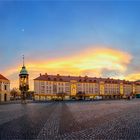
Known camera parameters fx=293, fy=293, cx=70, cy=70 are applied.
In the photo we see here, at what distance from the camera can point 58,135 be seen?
555 inches

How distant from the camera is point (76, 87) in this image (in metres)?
158

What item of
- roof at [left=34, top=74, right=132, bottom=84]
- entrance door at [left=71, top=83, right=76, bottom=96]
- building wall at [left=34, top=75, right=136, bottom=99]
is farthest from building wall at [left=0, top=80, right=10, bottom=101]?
entrance door at [left=71, top=83, right=76, bottom=96]

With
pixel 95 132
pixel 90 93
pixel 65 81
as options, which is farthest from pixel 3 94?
pixel 95 132

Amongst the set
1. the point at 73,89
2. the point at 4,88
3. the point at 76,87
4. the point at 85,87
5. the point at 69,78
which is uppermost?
the point at 69,78

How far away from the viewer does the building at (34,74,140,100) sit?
14226cm

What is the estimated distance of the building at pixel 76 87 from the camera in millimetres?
142262

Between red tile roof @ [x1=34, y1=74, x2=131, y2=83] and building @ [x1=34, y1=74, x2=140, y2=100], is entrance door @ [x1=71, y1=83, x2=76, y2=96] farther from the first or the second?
red tile roof @ [x1=34, y1=74, x2=131, y2=83]

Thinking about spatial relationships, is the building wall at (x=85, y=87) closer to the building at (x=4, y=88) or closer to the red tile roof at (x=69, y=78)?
the red tile roof at (x=69, y=78)

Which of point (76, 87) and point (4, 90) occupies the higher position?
point (4, 90)

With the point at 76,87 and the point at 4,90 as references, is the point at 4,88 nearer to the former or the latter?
the point at 4,90

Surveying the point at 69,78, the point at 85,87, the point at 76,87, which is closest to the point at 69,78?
the point at 69,78

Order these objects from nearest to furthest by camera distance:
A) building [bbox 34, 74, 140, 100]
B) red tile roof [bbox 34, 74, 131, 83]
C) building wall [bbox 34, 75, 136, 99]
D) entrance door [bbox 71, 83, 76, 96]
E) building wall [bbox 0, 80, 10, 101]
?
building wall [bbox 0, 80, 10, 101], building [bbox 34, 74, 140, 100], building wall [bbox 34, 75, 136, 99], red tile roof [bbox 34, 74, 131, 83], entrance door [bbox 71, 83, 76, 96]

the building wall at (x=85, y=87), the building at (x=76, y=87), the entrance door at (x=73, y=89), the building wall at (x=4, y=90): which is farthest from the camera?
the entrance door at (x=73, y=89)

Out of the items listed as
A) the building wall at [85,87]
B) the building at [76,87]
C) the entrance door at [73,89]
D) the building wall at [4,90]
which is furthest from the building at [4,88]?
the entrance door at [73,89]
